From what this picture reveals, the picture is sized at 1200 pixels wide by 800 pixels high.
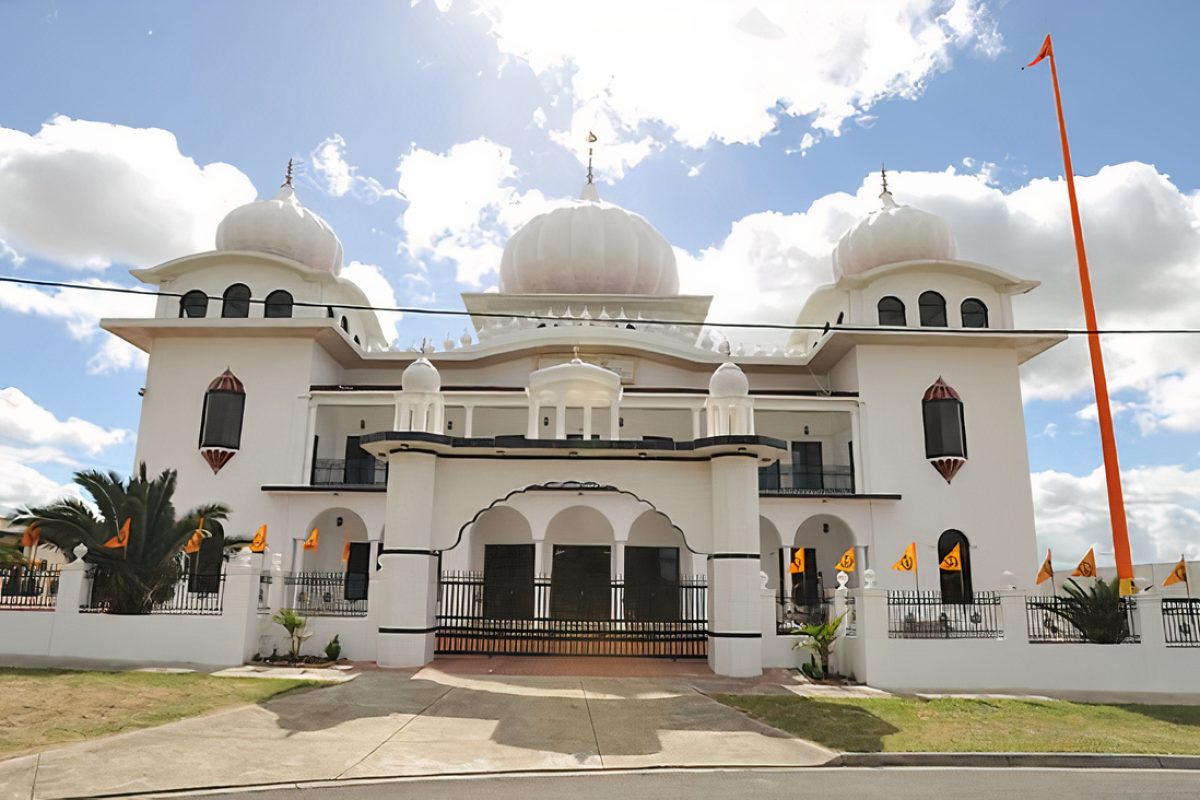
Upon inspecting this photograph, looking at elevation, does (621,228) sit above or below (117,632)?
above

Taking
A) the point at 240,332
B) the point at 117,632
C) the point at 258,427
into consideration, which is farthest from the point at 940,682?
the point at 240,332

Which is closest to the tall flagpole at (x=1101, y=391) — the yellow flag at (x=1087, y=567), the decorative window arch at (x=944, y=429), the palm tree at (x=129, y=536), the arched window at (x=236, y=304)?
the yellow flag at (x=1087, y=567)

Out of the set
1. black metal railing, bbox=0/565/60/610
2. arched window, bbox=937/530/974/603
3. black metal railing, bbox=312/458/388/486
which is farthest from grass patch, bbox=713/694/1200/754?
black metal railing, bbox=312/458/388/486

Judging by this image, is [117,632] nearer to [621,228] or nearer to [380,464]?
[380,464]

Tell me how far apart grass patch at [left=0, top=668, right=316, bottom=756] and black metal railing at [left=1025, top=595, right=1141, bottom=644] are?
1306cm

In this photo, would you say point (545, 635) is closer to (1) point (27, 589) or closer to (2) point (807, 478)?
(1) point (27, 589)

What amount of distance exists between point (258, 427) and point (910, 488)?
19.5m

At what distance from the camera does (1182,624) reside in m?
15.9

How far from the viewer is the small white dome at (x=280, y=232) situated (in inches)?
1141

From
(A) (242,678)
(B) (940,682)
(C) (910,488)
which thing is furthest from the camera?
(C) (910,488)

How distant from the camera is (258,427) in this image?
85.1ft

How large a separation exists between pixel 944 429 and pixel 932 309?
4.35 m

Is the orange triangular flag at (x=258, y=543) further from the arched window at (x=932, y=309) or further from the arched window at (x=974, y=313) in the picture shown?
the arched window at (x=974, y=313)

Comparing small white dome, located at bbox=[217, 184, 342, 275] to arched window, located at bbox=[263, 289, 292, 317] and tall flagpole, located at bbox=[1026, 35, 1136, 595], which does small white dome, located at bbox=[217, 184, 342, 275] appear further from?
tall flagpole, located at bbox=[1026, 35, 1136, 595]
